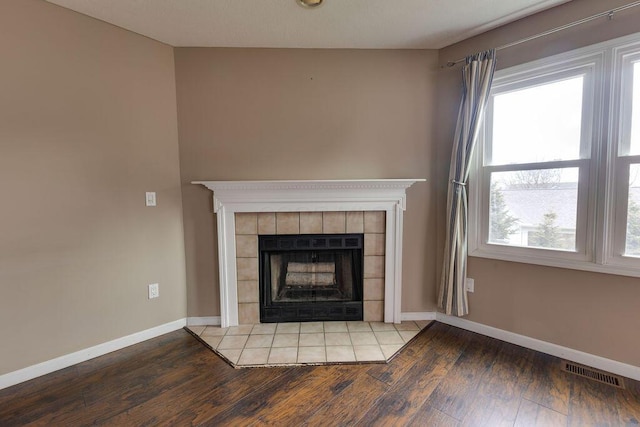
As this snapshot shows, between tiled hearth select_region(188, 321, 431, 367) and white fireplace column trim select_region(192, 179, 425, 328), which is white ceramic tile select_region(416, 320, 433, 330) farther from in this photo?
white fireplace column trim select_region(192, 179, 425, 328)

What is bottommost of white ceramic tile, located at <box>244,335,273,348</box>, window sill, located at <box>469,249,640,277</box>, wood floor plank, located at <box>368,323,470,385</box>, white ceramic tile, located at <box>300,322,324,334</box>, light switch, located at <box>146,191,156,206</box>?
wood floor plank, located at <box>368,323,470,385</box>

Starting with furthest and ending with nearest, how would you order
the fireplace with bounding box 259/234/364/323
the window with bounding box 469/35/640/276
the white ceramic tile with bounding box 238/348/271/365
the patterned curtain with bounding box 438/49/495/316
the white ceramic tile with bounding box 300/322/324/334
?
the fireplace with bounding box 259/234/364/323 → the white ceramic tile with bounding box 300/322/324/334 → the patterned curtain with bounding box 438/49/495/316 → the white ceramic tile with bounding box 238/348/271/365 → the window with bounding box 469/35/640/276

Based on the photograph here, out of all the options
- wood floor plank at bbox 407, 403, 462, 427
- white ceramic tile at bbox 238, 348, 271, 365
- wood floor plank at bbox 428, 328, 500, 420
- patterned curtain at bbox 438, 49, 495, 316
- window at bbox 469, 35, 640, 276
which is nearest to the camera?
wood floor plank at bbox 407, 403, 462, 427

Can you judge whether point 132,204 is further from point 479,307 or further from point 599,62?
point 599,62

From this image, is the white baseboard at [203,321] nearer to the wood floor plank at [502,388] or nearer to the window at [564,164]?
the wood floor plank at [502,388]

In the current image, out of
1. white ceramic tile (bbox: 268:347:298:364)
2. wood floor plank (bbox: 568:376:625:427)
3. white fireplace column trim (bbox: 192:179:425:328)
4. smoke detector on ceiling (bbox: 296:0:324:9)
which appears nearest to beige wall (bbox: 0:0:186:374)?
white fireplace column trim (bbox: 192:179:425:328)

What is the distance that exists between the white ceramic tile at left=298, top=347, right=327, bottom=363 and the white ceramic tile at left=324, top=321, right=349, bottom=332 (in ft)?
1.02

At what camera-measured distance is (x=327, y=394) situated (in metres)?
1.68

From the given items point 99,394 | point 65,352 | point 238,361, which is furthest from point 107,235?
point 238,361

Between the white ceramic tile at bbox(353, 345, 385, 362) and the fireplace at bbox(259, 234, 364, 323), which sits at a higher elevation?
the fireplace at bbox(259, 234, 364, 323)

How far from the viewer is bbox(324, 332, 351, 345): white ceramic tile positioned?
7.32ft

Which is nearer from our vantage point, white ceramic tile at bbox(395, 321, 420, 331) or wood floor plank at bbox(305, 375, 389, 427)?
wood floor plank at bbox(305, 375, 389, 427)

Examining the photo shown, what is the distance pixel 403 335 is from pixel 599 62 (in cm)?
233

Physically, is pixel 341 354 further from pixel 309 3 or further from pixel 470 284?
pixel 309 3
